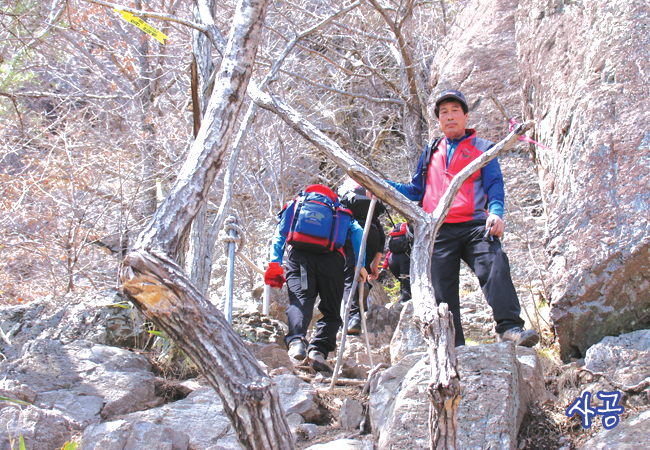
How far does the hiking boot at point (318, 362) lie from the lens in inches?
175

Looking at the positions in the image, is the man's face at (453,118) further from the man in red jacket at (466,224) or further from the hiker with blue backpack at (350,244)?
the hiker with blue backpack at (350,244)

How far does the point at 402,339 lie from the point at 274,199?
664 centimetres

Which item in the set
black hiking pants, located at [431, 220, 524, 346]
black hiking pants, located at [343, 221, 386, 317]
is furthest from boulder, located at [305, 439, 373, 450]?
black hiking pants, located at [343, 221, 386, 317]

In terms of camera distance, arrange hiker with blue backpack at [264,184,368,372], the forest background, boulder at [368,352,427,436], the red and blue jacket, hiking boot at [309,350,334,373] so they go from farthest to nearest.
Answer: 1. the forest background
2. hiker with blue backpack at [264,184,368,372]
3. hiking boot at [309,350,334,373]
4. the red and blue jacket
5. boulder at [368,352,427,436]

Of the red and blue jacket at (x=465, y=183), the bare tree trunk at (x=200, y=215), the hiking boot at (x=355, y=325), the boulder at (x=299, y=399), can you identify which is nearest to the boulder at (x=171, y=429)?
the boulder at (x=299, y=399)

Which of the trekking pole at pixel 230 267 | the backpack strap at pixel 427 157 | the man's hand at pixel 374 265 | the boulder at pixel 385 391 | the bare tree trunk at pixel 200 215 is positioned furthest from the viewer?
the man's hand at pixel 374 265

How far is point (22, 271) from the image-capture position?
342 inches

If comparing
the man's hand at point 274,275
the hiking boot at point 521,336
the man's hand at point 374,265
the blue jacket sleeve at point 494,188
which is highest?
the blue jacket sleeve at point 494,188

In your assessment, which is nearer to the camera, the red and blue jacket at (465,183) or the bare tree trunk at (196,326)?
the bare tree trunk at (196,326)

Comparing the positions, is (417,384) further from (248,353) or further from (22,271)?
(22,271)

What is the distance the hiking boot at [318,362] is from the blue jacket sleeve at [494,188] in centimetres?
188

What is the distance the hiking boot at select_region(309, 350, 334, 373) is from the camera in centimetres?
444

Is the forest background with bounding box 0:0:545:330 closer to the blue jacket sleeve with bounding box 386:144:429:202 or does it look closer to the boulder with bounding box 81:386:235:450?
the blue jacket sleeve with bounding box 386:144:429:202

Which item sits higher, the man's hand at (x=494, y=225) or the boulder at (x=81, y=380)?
the man's hand at (x=494, y=225)
